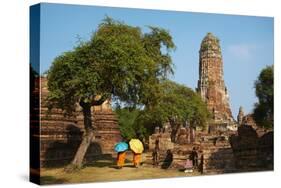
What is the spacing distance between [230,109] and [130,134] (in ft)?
8.30

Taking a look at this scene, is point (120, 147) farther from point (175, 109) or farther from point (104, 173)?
point (175, 109)

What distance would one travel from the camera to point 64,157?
14672 millimetres

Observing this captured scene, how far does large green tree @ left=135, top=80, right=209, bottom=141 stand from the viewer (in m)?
15.7

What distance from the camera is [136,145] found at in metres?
15.5

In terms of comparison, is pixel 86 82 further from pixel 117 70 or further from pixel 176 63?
pixel 176 63

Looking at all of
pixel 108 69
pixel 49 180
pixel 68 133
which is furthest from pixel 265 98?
pixel 49 180

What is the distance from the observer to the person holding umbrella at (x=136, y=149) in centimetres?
1543

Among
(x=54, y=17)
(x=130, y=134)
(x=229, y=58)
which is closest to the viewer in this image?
(x=54, y=17)

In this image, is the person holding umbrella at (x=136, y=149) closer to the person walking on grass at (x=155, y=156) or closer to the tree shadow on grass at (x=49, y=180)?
the person walking on grass at (x=155, y=156)

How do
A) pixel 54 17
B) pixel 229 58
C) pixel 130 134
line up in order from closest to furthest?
pixel 54 17
pixel 130 134
pixel 229 58

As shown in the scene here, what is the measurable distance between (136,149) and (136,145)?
0.08m

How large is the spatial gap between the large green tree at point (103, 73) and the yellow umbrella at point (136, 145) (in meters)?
0.77

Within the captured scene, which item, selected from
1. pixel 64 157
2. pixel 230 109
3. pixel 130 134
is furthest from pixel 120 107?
pixel 230 109

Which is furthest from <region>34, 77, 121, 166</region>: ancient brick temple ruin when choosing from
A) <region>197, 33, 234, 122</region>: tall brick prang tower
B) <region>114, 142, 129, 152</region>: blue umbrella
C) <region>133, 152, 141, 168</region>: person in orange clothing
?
<region>197, 33, 234, 122</region>: tall brick prang tower
